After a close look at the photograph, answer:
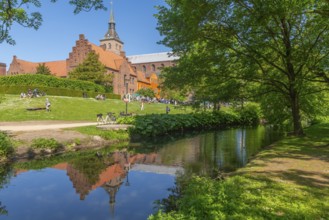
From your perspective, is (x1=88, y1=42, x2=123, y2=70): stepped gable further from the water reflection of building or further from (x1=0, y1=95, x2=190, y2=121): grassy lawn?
the water reflection of building

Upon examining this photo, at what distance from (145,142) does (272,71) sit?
30.6 ft

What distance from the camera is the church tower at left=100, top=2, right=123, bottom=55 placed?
103938 millimetres

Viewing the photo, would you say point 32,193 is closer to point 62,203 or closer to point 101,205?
point 62,203

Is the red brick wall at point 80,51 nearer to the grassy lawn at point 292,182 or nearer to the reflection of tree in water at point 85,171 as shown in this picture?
the reflection of tree in water at point 85,171

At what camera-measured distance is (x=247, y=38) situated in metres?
14.2

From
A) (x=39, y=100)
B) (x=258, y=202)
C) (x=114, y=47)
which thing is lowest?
(x=258, y=202)

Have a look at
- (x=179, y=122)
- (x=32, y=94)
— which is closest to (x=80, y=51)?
(x=32, y=94)

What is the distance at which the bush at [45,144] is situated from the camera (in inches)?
591

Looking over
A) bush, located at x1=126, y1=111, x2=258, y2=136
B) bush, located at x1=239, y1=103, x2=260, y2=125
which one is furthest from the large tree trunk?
bush, located at x1=239, y1=103, x2=260, y2=125

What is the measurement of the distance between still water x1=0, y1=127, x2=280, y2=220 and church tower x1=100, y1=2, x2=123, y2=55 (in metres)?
91.8

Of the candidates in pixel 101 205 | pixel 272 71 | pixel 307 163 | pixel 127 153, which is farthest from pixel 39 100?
pixel 307 163

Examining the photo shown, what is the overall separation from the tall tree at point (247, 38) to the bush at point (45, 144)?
780 centimetres

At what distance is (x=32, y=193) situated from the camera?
9.35 metres

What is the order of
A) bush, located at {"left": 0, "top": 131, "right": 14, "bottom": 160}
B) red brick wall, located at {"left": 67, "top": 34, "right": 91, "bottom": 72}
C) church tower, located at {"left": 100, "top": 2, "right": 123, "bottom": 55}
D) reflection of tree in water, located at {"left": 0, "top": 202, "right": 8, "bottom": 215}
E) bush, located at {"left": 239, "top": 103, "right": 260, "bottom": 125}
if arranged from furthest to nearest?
church tower, located at {"left": 100, "top": 2, "right": 123, "bottom": 55}
red brick wall, located at {"left": 67, "top": 34, "right": 91, "bottom": 72}
bush, located at {"left": 239, "top": 103, "right": 260, "bottom": 125}
bush, located at {"left": 0, "top": 131, "right": 14, "bottom": 160}
reflection of tree in water, located at {"left": 0, "top": 202, "right": 8, "bottom": 215}
